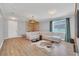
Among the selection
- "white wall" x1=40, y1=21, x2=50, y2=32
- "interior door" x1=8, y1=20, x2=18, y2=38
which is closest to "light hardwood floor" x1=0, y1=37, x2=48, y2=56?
"interior door" x1=8, y1=20, x2=18, y2=38

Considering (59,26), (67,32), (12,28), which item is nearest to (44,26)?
(59,26)

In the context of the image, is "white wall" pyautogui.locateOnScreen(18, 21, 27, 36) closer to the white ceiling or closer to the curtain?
the white ceiling

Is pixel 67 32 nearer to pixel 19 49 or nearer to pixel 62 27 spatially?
pixel 62 27

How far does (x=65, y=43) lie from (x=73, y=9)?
1.51 feet

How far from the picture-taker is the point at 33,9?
1.60 m

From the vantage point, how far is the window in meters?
1.61

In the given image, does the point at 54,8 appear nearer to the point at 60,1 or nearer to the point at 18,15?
the point at 60,1

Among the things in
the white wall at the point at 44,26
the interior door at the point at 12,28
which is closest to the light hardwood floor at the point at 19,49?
the interior door at the point at 12,28

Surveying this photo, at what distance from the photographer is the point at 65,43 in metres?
1.58

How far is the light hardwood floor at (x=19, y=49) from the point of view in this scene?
1.54 m

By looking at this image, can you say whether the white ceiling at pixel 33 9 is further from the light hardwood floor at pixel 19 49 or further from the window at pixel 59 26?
the light hardwood floor at pixel 19 49

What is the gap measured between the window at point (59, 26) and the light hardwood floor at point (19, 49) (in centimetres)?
33

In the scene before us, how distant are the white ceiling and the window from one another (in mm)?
92

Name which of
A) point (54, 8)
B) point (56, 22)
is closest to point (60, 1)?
point (54, 8)
